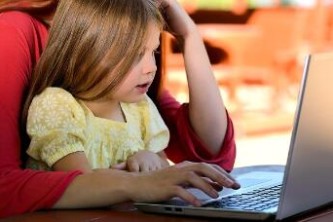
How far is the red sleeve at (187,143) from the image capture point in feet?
5.02

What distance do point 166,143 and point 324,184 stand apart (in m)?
0.49

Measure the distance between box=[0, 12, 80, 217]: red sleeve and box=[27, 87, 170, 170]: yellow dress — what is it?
0.12ft

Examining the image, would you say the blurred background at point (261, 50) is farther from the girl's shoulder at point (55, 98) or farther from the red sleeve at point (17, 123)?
the girl's shoulder at point (55, 98)

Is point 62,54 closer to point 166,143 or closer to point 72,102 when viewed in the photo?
point 72,102

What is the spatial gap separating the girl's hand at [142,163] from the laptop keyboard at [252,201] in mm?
208

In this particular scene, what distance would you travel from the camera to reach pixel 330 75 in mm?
953

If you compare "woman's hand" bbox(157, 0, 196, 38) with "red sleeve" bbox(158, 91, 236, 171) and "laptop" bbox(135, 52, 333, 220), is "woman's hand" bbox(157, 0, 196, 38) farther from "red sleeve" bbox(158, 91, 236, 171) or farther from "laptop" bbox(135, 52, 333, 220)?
"laptop" bbox(135, 52, 333, 220)

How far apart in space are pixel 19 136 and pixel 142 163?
0.21m

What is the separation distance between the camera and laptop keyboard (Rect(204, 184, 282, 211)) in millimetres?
1044

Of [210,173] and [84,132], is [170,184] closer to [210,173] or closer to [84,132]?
[210,173]

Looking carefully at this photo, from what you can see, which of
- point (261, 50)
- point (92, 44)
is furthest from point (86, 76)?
point (261, 50)

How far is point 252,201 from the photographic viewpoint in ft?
3.56

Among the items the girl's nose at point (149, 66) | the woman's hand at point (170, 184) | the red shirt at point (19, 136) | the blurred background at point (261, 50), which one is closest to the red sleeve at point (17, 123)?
the red shirt at point (19, 136)

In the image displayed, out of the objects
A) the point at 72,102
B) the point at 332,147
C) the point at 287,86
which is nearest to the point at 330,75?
the point at 332,147
